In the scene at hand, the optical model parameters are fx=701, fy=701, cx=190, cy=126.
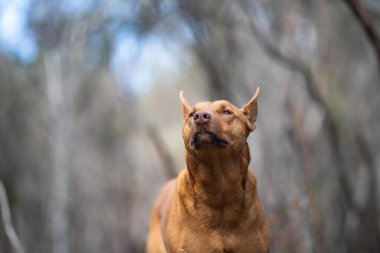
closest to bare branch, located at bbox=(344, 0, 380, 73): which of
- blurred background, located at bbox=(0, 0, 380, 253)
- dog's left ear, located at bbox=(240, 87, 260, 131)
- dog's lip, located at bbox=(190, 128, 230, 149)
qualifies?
blurred background, located at bbox=(0, 0, 380, 253)

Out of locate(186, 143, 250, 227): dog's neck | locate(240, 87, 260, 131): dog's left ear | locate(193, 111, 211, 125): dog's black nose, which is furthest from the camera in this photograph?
locate(240, 87, 260, 131): dog's left ear

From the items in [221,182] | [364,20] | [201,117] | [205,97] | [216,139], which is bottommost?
[221,182]

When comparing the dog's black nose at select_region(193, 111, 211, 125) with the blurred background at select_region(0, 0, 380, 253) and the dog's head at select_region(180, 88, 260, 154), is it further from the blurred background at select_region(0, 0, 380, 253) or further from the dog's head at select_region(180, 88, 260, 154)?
the blurred background at select_region(0, 0, 380, 253)

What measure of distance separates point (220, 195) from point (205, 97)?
1293 cm

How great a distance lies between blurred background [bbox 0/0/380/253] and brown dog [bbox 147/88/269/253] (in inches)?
98.1

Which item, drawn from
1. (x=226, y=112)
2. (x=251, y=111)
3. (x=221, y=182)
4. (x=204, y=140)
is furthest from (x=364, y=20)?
(x=204, y=140)

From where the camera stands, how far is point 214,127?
21.0 feet

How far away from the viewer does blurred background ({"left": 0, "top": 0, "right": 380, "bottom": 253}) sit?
12539 millimetres

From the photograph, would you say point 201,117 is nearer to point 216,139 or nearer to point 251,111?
point 216,139

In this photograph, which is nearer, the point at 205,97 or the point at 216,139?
the point at 216,139

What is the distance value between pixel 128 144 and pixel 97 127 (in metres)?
1.35

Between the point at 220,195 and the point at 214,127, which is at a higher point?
the point at 214,127

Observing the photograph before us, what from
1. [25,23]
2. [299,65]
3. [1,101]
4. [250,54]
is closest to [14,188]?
[1,101]

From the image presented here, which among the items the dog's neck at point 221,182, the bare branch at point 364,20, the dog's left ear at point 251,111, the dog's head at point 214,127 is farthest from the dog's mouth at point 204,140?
the bare branch at point 364,20
